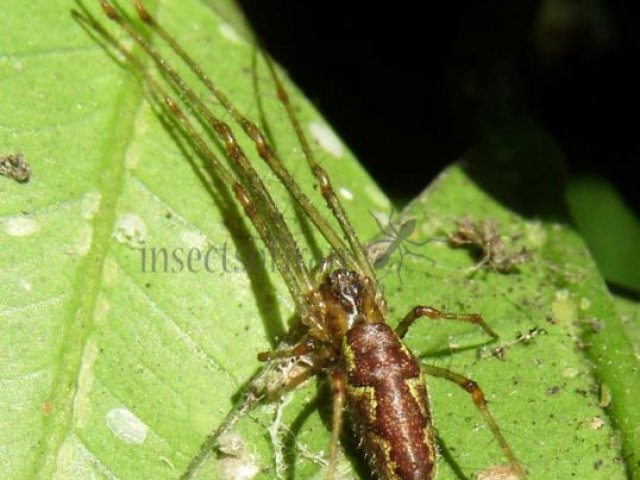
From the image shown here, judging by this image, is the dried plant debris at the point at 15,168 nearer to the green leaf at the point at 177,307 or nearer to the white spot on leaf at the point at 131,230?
the green leaf at the point at 177,307

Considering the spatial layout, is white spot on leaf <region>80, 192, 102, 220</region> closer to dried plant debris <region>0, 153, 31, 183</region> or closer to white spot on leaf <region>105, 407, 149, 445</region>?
dried plant debris <region>0, 153, 31, 183</region>

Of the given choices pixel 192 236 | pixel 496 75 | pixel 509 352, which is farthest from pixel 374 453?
pixel 496 75

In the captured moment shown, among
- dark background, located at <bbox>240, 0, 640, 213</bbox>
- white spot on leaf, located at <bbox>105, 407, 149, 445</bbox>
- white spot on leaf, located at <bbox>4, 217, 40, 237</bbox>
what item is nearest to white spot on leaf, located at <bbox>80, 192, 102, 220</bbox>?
white spot on leaf, located at <bbox>4, 217, 40, 237</bbox>

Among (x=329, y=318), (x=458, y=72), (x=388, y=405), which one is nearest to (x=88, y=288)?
(x=329, y=318)

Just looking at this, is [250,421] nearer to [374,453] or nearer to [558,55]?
[374,453]

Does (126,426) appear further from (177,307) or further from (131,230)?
(131,230)

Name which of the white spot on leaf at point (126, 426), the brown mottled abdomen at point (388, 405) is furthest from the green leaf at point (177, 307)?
the brown mottled abdomen at point (388, 405)
